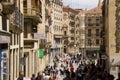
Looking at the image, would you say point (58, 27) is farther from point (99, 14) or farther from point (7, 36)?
point (7, 36)

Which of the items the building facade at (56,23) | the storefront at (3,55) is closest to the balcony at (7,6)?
the storefront at (3,55)

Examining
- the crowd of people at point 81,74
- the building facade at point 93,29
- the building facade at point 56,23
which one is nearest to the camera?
the crowd of people at point 81,74

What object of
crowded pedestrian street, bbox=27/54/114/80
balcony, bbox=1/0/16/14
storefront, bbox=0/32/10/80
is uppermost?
balcony, bbox=1/0/16/14

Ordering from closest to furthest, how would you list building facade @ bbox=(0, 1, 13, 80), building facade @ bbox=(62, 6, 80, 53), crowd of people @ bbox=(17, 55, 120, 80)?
building facade @ bbox=(0, 1, 13, 80), crowd of people @ bbox=(17, 55, 120, 80), building facade @ bbox=(62, 6, 80, 53)

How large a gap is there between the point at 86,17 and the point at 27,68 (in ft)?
213

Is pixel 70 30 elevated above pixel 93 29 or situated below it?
below

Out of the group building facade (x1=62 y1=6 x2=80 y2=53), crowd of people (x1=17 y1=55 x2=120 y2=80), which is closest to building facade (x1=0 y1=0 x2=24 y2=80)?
crowd of people (x1=17 y1=55 x2=120 y2=80)

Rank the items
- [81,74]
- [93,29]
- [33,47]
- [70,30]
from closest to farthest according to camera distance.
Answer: [81,74], [33,47], [93,29], [70,30]

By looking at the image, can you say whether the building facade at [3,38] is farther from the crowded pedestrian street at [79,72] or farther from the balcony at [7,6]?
the crowded pedestrian street at [79,72]

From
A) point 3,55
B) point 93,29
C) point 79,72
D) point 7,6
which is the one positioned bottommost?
point 79,72

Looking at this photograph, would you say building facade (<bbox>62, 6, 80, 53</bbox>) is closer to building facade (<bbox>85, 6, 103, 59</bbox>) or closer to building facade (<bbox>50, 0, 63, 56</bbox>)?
building facade (<bbox>50, 0, 63, 56</bbox>)

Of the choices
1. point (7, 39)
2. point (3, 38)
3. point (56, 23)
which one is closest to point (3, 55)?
point (7, 39)

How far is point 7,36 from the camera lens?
16203 millimetres

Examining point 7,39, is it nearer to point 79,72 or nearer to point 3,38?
point 3,38
